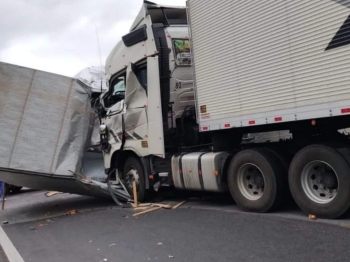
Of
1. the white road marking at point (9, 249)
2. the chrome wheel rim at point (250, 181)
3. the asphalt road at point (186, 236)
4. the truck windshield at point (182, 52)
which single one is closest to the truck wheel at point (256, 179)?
the chrome wheel rim at point (250, 181)

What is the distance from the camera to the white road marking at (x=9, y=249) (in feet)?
19.7

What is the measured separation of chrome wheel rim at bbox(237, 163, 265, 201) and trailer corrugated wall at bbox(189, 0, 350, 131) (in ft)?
2.70

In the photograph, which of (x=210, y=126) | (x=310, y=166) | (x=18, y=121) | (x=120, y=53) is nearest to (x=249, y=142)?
(x=210, y=126)

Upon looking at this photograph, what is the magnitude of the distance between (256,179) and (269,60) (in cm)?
206

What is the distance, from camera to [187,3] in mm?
7980

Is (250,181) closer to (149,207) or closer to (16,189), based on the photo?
(149,207)

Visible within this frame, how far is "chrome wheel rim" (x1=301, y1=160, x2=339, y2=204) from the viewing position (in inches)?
239

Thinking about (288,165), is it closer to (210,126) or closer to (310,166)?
(310,166)

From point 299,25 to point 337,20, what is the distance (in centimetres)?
61

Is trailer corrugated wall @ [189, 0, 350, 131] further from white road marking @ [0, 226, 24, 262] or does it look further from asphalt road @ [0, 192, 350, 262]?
white road marking @ [0, 226, 24, 262]

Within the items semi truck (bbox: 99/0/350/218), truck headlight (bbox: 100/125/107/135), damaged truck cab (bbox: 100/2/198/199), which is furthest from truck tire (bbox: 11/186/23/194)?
damaged truck cab (bbox: 100/2/198/199)

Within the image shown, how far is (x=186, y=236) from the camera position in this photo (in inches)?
242

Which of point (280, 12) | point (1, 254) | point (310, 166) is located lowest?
point (1, 254)

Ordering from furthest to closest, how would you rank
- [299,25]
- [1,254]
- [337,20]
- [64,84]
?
[64,84]
[1,254]
[299,25]
[337,20]
